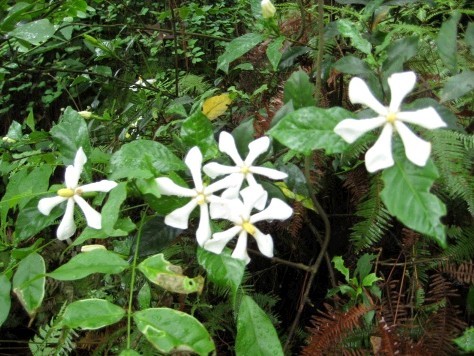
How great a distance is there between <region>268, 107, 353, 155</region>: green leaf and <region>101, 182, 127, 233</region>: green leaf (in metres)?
0.23

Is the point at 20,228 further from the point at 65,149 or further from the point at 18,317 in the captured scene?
the point at 18,317

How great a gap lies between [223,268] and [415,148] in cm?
33

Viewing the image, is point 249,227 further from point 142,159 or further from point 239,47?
point 239,47

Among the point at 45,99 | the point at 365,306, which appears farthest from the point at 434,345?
the point at 45,99

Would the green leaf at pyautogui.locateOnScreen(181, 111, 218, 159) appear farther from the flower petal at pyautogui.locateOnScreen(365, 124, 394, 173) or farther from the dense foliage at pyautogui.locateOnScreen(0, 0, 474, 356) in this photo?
the flower petal at pyautogui.locateOnScreen(365, 124, 394, 173)

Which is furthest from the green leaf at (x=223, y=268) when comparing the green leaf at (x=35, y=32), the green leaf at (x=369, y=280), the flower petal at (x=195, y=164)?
the green leaf at (x=35, y=32)

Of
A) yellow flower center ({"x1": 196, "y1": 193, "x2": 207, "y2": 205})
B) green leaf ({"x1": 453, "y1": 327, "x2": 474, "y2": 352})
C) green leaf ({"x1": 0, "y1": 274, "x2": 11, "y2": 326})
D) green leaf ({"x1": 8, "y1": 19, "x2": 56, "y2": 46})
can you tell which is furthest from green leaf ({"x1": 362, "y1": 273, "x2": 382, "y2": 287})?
green leaf ({"x1": 8, "y1": 19, "x2": 56, "y2": 46})

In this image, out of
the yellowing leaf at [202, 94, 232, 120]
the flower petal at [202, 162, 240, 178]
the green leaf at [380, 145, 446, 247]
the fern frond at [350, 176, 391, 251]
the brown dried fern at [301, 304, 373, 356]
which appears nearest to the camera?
the green leaf at [380, 145, 446, 247]

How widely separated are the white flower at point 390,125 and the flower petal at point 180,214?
255 millimetres

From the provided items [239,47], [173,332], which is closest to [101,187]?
[173,332]

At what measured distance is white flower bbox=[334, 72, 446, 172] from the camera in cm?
54

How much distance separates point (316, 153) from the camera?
1016 mm

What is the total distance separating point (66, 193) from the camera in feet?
2.50

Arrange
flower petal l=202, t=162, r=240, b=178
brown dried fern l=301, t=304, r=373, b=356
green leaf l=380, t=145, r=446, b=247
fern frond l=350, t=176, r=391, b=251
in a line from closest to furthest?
green leaf l=380, t=145, r=446, b=247 < flower petal l=202, t=162, r=240, b=178 < brown dried fern l=301, t=304, r=373, b=356 < fern frond l=350, t=176, r=391, b=251
